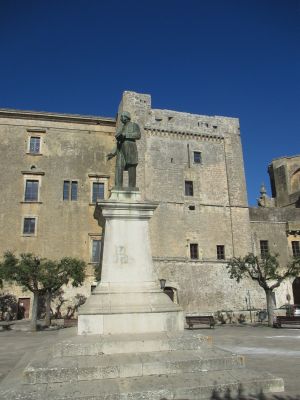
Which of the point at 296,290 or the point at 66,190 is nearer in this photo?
the point at 66,190

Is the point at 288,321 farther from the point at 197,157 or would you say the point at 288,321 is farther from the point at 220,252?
the point at 197,157

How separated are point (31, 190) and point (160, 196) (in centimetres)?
1067

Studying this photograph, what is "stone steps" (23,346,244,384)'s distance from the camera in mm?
5191

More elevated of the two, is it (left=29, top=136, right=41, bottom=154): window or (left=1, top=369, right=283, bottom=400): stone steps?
(left=29, top=136, right=41, bottom=154): window

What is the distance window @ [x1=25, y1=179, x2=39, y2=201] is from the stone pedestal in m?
22.3

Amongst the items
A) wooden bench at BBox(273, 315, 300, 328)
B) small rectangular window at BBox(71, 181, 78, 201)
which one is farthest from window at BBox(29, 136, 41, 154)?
wooden bench at BBox(273, 315, 300, 328)

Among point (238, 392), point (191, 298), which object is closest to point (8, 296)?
point (191, 298)

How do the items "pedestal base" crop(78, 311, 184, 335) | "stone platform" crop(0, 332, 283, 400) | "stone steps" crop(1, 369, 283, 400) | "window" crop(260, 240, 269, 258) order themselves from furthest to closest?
"window" crop(260, 240, 269, 258), "pedestal base" crop(78, 311, 184, 335), "stone platform" crop(0, 332, 283, 400), "stone steps" crop(1, 369, 283, 400)

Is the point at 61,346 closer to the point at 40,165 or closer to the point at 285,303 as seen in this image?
the point at 40,165

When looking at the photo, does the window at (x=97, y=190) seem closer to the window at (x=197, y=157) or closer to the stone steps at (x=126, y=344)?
the window at (x=197, y=157)

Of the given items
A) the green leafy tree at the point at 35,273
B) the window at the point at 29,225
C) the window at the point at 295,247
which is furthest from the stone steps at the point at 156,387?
the window at the point at 295,247

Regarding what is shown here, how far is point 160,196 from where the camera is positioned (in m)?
29.3

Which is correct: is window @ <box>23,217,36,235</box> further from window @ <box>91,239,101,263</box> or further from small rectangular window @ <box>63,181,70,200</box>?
window @ <box>91,239,101,263</box>

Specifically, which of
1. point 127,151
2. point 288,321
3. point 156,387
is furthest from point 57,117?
point 156,387
